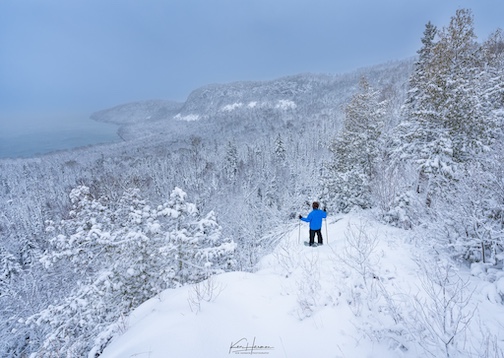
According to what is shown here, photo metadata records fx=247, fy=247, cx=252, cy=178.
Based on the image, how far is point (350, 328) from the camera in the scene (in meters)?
3.90

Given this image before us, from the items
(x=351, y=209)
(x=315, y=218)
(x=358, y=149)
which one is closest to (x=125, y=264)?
(x=315, y=218)

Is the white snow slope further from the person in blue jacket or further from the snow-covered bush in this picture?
the person in blue jacket

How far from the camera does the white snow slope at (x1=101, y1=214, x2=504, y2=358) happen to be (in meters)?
3.37

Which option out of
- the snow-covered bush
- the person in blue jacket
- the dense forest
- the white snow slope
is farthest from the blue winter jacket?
the snow-covered bush

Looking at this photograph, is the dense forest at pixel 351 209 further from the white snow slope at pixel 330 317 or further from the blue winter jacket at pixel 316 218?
the blue winter jacket at pixel 316 218

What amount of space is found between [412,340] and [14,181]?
138 meters

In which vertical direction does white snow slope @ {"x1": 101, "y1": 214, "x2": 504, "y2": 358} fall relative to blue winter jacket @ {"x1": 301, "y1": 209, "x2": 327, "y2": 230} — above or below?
below

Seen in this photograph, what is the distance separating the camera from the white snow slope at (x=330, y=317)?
3371 mm

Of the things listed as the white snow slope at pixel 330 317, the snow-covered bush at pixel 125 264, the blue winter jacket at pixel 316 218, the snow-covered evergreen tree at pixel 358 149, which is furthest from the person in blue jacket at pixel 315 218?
the snow-covered evergreen tree at pixel 358 149

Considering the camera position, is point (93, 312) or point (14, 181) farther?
point (14, 181)

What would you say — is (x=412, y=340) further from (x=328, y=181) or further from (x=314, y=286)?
(x=328, y=181)

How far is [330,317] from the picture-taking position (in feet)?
13.7

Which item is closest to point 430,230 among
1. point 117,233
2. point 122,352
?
point 122,352

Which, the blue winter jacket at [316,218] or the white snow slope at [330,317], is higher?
the blue winter jacket at [316,218]
